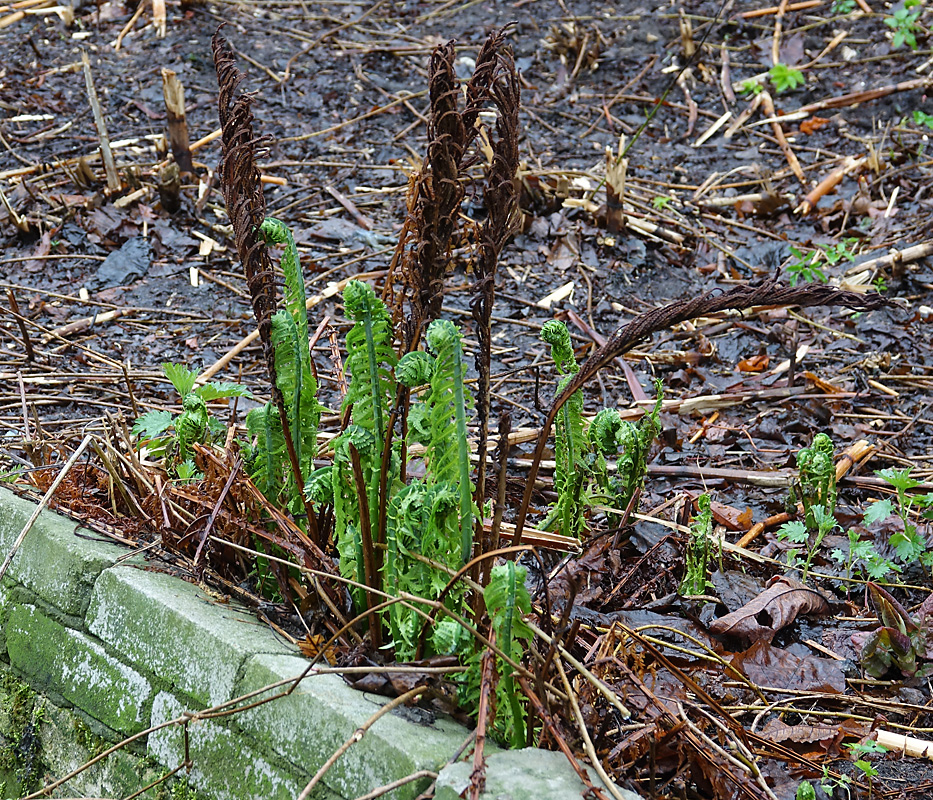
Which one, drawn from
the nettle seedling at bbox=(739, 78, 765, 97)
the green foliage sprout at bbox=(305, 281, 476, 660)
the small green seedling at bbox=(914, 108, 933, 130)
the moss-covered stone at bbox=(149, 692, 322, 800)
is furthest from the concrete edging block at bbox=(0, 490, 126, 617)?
the nettle seedling at bbox=(739, 78, 765, 97)

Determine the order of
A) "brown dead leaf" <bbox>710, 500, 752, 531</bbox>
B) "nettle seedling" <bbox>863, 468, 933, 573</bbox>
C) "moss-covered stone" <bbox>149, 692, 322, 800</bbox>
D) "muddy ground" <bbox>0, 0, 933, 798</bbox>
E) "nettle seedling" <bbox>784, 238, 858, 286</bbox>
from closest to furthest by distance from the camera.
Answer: "moss-covered stone" <bbox>149, 692, 322, 800</bbox>, "nettle seedling" <bbox>863, 468, 933, 573</bbox>, "brown dead leaf" <bbox>710, 500, 752, 531</bbox>, "muddy ground" <bbox>0, 0, 933, 798</bbox>, "nettle seedling" <bbox>784, 238, 858, 286</bbox>

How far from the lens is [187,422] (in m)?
2.25

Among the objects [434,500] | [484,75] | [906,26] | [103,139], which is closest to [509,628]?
[434,500]

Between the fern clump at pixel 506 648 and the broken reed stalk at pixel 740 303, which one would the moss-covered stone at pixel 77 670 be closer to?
the fern clump at pixel 506 648

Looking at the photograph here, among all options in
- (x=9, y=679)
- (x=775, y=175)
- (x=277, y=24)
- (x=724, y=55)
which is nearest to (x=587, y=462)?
(x=9, y=679)

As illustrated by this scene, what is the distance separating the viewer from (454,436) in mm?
1779

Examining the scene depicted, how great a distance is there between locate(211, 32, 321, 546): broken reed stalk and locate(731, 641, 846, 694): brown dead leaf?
44.8 inches

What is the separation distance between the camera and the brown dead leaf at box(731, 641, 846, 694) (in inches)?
82.7

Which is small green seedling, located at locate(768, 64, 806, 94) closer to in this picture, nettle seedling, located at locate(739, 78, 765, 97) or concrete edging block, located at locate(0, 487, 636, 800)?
nettle seedling, located at locate(739, 78, 765, 97)

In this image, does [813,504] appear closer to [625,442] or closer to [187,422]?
[625,442]

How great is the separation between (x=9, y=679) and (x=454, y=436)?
173 centimetres

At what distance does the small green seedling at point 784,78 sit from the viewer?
20.3ft

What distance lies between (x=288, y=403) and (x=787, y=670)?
1.37 m

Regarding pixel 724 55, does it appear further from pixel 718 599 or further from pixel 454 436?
pixel 454 436
